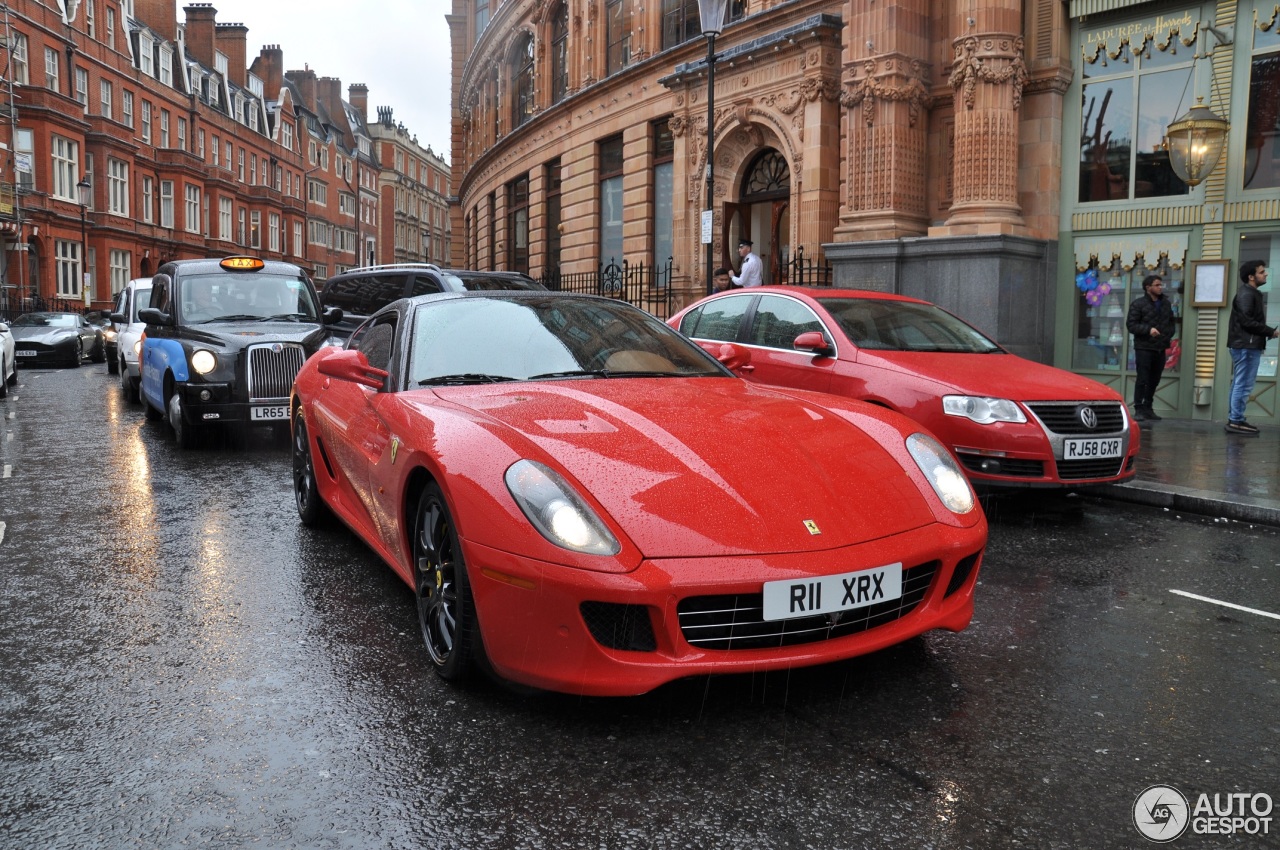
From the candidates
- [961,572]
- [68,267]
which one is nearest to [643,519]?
[961,572]

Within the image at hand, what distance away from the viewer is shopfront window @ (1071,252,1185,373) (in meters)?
13.6

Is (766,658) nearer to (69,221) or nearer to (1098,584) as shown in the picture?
(1098,584)

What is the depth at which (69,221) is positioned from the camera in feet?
138

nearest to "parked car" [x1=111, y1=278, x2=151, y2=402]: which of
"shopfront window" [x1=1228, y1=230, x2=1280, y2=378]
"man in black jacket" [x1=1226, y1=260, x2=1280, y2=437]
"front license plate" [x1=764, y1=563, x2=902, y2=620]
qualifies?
"front license plate" [x1=764, y1=563, x2=902, y2=620]

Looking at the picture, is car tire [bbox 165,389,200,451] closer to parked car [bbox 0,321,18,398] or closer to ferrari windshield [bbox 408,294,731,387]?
ferrari windshield [bbox 408,294,731,387]

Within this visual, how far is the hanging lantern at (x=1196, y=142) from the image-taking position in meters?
12.3

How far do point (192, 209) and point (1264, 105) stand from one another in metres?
52.7

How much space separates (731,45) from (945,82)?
5556mm

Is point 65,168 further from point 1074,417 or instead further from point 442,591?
point 442,591

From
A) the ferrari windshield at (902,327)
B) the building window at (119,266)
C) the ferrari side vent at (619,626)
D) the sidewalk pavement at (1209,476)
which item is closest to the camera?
the ferrari side vent at (619,626)

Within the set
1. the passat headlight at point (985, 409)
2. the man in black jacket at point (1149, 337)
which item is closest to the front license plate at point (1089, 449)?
the passat headlight at point (985, 409)

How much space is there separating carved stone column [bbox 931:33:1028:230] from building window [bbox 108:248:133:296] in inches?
1645

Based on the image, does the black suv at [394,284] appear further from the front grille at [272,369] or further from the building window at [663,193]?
the building window at [663,193]

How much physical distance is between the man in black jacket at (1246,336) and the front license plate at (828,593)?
10.3 metres
